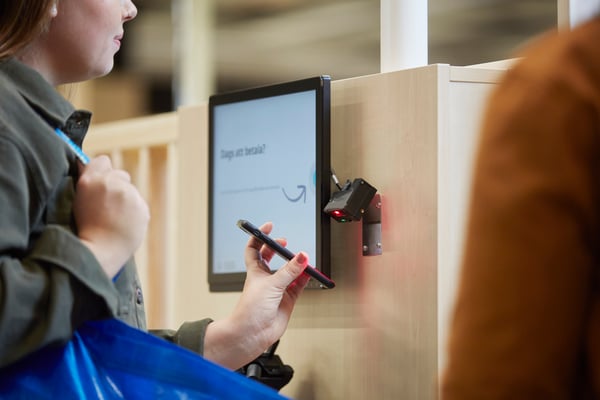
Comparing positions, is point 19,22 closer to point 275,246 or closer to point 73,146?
point 73,146

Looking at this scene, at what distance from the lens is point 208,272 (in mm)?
1863

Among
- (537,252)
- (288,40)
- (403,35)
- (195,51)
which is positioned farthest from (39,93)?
(288,40)

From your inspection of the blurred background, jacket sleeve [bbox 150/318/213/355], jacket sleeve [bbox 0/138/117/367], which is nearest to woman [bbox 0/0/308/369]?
jacket sleeve [bbox 0/138/117/367]

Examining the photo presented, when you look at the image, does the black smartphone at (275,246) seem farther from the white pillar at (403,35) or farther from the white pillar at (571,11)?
the white pillar at (571,11)

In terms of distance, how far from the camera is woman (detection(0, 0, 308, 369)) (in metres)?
0.98

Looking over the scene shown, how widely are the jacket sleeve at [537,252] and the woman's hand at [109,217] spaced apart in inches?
19.0

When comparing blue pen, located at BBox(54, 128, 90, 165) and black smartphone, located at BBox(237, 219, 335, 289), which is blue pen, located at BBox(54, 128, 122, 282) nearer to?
blue pen, located at BBox(54, 128, 90, 165)

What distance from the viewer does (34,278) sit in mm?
986

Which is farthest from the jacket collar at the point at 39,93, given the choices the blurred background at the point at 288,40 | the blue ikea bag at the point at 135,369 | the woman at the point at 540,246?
the blurred background at the point at 288,40

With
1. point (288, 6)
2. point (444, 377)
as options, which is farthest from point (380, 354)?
point (288, 6)

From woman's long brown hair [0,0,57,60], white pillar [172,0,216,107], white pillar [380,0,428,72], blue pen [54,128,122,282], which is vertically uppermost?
white pillar [172,0,216,107]

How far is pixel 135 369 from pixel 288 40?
4.94m

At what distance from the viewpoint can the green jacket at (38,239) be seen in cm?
98

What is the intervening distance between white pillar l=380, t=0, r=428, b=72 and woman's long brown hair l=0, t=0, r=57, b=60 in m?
0.76
